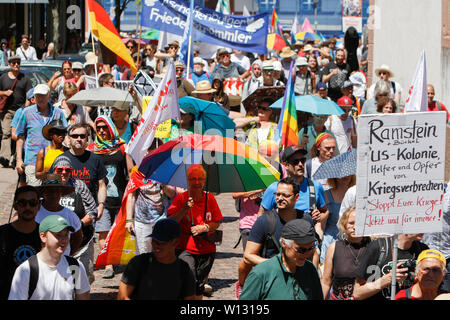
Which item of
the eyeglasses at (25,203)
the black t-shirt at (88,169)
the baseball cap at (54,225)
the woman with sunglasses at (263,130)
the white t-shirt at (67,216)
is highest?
the woman with sunglasses at (263,130)

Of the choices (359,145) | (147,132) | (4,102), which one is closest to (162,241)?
(359,145)

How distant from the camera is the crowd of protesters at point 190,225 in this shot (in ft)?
19.0

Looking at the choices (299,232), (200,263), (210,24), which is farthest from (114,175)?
(210,24)

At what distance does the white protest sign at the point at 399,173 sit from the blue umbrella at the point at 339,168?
6.00 ft

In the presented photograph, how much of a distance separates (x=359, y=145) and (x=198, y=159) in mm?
2137

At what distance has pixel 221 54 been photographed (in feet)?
60.7

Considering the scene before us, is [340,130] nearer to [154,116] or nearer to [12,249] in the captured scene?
[154,116]

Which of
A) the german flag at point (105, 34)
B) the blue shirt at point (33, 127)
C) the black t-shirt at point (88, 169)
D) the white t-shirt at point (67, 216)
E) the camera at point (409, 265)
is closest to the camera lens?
the camera at point (409, 265)

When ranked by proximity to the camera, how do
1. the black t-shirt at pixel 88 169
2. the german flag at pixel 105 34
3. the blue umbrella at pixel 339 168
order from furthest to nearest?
1. the german flag at pixel 105 34
2. the black t-shirt at pixel 88 169
3. the blue umbrella at pixel 339 168

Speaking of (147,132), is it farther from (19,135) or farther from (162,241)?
(19,135)

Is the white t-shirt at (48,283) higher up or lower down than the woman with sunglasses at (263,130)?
A: lower down

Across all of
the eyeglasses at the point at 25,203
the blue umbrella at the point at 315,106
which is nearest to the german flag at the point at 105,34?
the blue umbrella at the point at 315,106

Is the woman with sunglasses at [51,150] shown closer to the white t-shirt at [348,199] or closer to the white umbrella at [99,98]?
the white umbrella at [99,98]

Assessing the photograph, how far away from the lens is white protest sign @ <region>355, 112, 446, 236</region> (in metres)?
6.18
